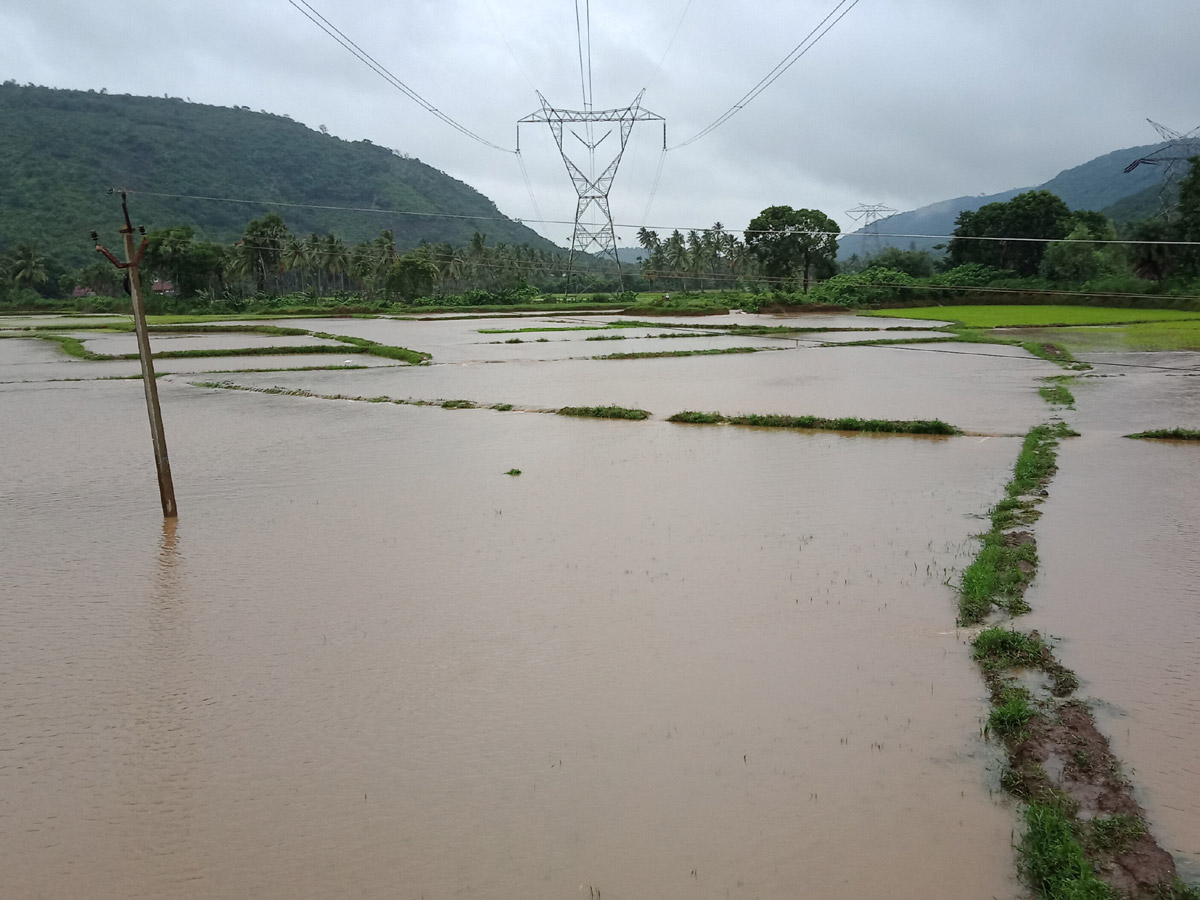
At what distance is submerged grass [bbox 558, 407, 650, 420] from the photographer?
16.2 metres

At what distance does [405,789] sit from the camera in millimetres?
4410

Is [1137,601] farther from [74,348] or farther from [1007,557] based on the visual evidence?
[74,348]

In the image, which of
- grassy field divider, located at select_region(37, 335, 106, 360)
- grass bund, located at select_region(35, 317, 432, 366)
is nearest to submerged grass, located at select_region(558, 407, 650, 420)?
grass bund, located at select_region(35, 317, 432, 366)

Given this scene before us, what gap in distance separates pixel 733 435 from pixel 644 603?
7.78 m

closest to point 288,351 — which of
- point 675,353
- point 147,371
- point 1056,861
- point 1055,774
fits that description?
point 675,353

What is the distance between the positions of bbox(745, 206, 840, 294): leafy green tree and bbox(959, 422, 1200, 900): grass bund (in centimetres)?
5150

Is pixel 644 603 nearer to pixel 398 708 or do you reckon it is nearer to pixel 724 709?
pixel 724 709

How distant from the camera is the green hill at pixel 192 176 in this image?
77500mm

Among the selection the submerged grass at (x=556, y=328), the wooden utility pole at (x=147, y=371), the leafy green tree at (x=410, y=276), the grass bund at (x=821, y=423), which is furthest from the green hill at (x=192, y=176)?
the wooden utility pole at (x=147, y=371)

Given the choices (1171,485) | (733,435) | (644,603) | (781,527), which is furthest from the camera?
(733,435)

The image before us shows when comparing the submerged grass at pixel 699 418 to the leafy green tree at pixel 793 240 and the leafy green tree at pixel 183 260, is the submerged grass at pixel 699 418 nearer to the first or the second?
the leafy green tree at pixel 793 240

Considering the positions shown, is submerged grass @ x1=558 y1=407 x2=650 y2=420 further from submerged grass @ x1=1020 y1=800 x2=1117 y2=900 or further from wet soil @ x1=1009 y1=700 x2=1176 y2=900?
submerged grass @ x1=1020 y1=800 x2=1117 y2=900

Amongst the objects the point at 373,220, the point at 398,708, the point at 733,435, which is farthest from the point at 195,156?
the point at 398,708

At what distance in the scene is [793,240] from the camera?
57.2 metres
